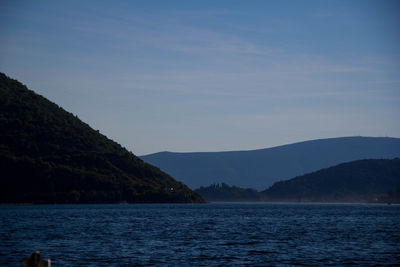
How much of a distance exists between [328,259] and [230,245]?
Result: 46.7 feet

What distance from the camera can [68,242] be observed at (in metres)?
64.4

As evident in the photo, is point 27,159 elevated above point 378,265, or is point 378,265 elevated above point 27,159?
point 27,159

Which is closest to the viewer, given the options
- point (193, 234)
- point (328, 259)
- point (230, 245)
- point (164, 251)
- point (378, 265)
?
point (378, 265)

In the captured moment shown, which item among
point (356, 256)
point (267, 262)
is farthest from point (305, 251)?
point (267, 262)

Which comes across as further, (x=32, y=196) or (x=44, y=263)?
(x=32, y=196)

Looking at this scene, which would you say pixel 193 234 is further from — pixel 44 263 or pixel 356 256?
pixel 44 263

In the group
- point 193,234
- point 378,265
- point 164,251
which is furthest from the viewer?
point 193,234

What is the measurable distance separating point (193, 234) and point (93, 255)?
89.7ft

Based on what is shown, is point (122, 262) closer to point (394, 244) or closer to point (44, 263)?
point (44, 263)

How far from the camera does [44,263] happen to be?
94.3 ft

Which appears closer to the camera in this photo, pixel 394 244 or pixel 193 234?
pixel 394 244

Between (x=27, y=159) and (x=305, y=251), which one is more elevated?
(x=27, y=159)

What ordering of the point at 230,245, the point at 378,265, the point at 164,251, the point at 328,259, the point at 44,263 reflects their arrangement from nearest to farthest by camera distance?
the point at 44,263, the point at 378,265, the point at 328,259, the point at 164,251, the point at 230,245

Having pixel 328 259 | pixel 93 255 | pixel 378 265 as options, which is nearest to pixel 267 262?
pixel 328 259
